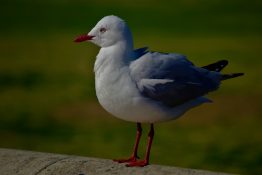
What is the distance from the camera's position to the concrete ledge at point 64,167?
5070mm

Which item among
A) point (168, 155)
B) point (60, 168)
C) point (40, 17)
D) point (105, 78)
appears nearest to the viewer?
point (105, 78)

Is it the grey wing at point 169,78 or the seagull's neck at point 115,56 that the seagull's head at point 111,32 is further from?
the grey wing at point 169,78

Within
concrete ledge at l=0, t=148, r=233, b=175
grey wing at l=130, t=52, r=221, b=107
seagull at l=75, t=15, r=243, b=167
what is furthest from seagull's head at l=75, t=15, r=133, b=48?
concrete ledge at l=0, t=148, r=233, b=175

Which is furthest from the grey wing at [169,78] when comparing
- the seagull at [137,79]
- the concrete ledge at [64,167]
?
the concrete ledge at [64,167]

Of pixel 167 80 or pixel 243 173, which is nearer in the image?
pixel 167 80

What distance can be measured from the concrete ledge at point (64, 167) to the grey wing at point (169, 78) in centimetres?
53

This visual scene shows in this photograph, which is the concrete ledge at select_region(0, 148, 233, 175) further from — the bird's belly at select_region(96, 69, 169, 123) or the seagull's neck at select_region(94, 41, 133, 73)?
the seagull's neck at select_region(94, 41, 133, 73)

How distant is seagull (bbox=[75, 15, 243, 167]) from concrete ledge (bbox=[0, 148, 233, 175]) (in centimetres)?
13

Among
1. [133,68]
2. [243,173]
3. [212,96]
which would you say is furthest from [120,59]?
[212,96]

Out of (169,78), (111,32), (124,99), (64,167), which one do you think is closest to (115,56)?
(111,32)

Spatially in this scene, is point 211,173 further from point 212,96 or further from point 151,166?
point 212,96

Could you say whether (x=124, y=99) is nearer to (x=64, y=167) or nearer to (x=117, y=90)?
(x=117, y=90)

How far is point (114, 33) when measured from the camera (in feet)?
16.2

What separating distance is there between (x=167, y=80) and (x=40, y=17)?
73.2 ft
